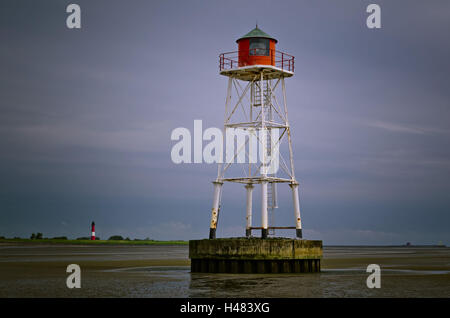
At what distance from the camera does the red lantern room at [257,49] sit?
33531mm

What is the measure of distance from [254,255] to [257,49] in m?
10.6

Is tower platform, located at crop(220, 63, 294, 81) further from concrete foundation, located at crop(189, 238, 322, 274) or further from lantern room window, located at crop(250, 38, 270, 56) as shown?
concrete foundation, located at crop(189, 238, 322, 274)

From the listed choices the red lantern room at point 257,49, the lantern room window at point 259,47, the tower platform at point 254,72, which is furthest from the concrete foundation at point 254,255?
the lantern room window at point 259,47

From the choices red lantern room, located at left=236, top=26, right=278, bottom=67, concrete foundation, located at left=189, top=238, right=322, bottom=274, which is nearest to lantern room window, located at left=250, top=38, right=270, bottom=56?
red lantern room, located at left=236, top=26, right=278, bottom=67

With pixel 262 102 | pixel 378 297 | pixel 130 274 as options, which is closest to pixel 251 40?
pixel 262 102

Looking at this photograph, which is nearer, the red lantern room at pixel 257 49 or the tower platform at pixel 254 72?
the tower platform at pixel 254 72

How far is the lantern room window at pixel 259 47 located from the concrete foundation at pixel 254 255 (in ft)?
31.7

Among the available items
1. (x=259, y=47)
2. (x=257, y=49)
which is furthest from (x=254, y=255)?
(x=259, y=47)

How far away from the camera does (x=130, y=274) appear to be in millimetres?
33219

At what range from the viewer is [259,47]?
33.6 m

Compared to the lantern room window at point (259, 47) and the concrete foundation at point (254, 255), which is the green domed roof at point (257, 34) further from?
the concrete foundation at point (254, 255)

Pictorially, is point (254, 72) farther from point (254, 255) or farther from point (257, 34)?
point (254, 255)

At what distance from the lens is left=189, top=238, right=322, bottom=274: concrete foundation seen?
30.8 meters
